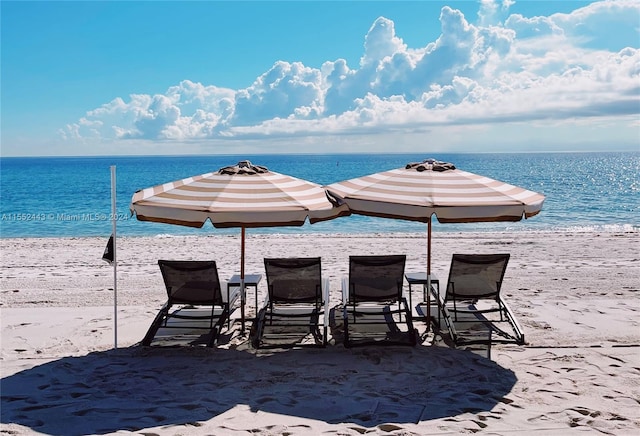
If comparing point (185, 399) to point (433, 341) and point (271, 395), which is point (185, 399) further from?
point (433, 341)

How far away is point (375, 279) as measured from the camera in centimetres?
607

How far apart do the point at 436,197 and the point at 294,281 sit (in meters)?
1.87

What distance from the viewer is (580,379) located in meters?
4.86

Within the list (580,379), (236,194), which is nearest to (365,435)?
(580,379)

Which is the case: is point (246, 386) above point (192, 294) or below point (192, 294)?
below

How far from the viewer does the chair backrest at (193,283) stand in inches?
232

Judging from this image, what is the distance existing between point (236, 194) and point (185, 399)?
1.93 m

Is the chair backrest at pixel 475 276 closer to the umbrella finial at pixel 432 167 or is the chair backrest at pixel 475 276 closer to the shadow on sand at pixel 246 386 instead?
the shadow on sand at pixel 246 386

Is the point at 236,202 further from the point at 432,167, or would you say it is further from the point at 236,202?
the point at 432,167

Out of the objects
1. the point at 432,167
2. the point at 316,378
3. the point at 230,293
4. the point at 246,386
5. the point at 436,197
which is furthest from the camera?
the point at 230,293

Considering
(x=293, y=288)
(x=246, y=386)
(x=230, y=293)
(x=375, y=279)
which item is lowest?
(x=246, y=386)

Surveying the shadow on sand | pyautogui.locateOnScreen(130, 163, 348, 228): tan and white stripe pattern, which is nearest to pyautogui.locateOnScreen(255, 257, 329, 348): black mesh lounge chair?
the shadow on sand

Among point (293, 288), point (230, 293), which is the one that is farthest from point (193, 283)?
point (293, 288)

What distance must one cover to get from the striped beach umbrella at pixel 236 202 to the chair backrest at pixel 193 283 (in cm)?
79
